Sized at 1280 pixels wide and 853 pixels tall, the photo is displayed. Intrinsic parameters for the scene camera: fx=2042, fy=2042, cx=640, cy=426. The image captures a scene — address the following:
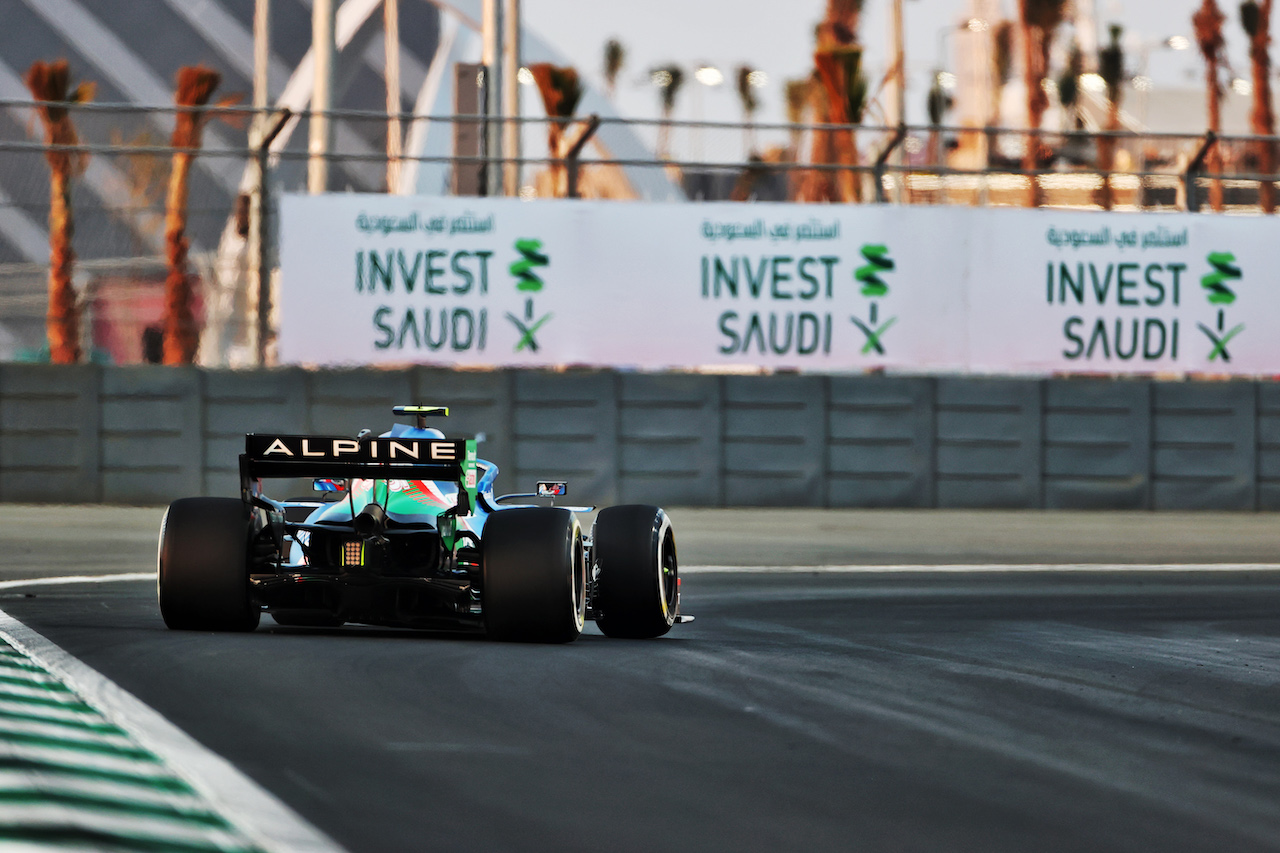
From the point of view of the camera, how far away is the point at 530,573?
8078mm

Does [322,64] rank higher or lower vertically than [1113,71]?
lower

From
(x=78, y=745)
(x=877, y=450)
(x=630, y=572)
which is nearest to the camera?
(x=78, y=745)

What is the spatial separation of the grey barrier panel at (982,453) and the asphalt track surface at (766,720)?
7.00m

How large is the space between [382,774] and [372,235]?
14.2 meters

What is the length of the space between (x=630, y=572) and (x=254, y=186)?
35.7 ft

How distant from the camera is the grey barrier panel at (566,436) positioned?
18.4 metres

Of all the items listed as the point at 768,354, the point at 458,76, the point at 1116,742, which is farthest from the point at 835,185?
the point at 1116,742

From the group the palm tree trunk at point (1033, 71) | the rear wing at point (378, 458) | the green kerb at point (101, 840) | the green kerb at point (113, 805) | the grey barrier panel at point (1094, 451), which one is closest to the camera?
the green kerb at point (101, 840)

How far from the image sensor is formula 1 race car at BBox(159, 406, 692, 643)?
8.10 m

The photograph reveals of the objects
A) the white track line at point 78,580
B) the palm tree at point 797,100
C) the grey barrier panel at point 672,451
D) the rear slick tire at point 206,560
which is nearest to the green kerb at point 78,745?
the rear slick tire at point 206,560

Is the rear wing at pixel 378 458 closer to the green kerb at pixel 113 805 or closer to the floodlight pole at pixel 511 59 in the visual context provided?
the green kerb at pixel 113 805

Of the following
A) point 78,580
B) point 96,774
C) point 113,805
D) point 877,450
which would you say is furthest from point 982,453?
point 113,805

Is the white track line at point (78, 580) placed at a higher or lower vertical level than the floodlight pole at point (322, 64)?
lower

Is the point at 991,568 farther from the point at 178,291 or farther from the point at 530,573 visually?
the point at 178,291
